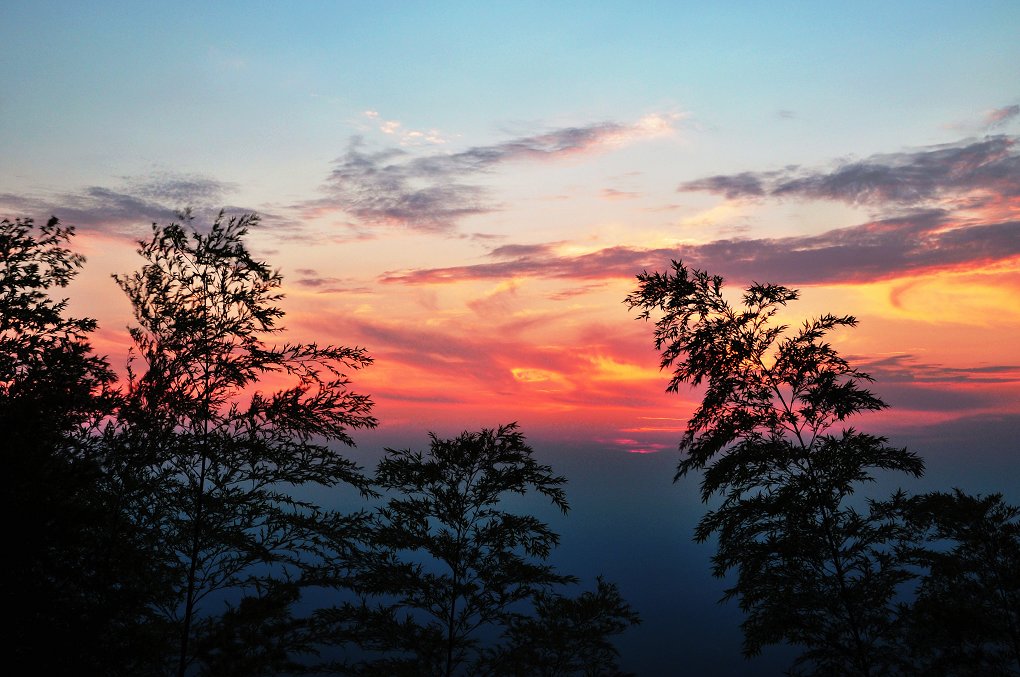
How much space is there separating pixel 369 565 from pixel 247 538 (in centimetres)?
298

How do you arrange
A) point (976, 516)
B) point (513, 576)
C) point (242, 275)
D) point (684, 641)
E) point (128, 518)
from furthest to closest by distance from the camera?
point (684, 641) → point (976, 516) → point (513, 576) → point (242, 275) → point (128, 518)

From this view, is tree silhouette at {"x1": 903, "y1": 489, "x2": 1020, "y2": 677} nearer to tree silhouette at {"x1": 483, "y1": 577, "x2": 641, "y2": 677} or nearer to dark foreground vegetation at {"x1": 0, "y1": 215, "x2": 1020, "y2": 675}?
dark foreground vegetation at {"x1": 0, "y1": 215, "x2": 1020, "y2": 675}

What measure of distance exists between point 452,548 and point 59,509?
306 inches

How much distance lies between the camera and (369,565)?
1451 centimetres

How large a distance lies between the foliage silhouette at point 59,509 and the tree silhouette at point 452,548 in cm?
462

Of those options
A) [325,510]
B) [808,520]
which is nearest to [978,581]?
[808,520]

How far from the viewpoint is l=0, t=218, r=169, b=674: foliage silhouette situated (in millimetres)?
9656

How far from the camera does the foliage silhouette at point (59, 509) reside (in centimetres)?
966

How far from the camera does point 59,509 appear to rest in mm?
9773

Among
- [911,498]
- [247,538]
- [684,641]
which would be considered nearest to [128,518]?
[247,538]

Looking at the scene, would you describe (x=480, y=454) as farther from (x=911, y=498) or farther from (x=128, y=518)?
(x=911, y=498)

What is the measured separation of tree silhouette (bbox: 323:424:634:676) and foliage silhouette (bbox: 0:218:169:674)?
4.62m

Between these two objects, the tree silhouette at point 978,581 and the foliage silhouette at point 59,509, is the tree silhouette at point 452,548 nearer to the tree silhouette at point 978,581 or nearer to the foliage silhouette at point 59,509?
the foliage silhouette at point 59,509

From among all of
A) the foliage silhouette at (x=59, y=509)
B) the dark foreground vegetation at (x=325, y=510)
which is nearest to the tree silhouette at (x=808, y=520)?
the dark foreground vegetation at (x=325, y=510)
